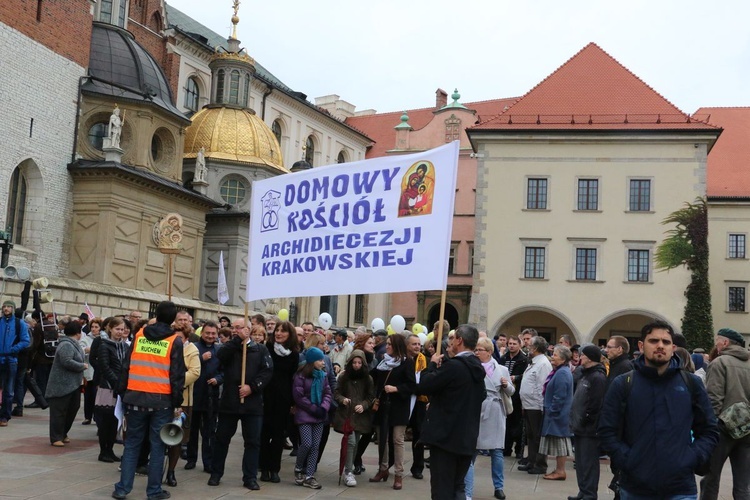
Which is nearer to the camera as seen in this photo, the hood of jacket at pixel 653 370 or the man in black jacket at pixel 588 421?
the hood of jacket at pixel 653 370

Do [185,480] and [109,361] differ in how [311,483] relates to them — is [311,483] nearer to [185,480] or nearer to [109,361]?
[185,480]

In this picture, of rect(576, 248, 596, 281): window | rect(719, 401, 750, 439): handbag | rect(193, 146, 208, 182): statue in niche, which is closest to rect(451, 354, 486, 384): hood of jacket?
rect(719, 401, 750, 439): handbag

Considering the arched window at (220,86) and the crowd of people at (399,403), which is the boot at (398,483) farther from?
the arched window at (220,86)

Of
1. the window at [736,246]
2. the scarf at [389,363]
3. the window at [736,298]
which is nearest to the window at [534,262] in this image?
the window at [736,298]

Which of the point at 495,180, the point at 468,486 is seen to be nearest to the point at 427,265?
the point at 468,486

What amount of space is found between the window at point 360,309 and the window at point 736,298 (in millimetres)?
22928

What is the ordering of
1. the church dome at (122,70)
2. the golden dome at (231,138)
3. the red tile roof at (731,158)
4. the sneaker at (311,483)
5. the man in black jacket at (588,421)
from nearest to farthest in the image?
the man in black jacket at (588,421), the sneaker at (311,483), the church dome at (122,70), the golden dome at (231,138), the red tile roof at (731,158)

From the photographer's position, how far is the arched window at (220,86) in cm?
4412

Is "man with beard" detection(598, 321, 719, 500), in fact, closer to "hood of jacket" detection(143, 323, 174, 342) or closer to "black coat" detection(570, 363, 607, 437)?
"black coat" detection(570, 363, 607, 437)

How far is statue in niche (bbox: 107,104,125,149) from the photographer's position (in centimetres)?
3219

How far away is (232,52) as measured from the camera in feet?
150

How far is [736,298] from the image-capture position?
45688 mm

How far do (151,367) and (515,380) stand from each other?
21.3ft

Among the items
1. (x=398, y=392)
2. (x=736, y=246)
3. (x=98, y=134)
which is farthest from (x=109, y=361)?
(x=736, y=246)
